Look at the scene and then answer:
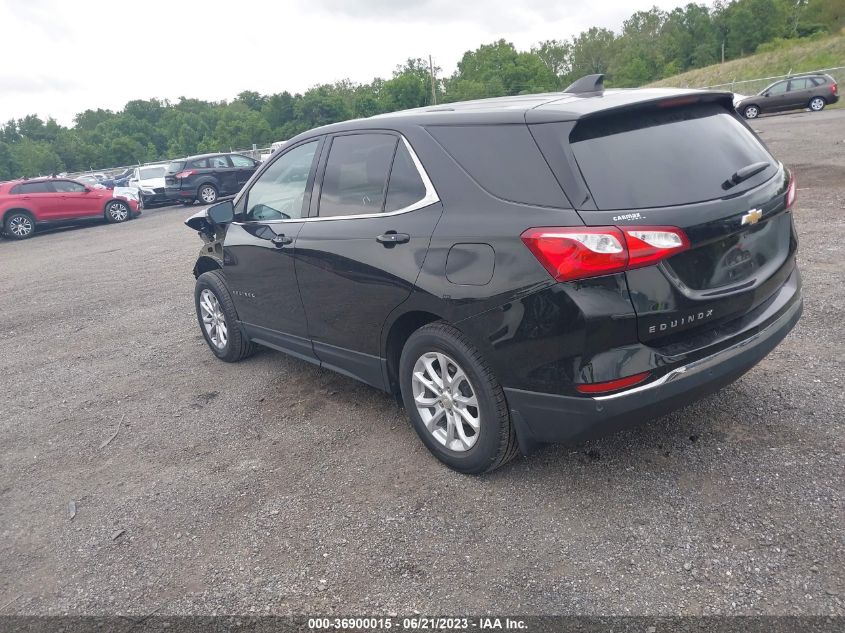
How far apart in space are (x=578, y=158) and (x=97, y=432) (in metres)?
3.74

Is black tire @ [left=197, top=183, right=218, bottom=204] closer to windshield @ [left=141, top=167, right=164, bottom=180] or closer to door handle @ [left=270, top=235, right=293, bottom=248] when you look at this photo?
windshield @ [left=141, top=167, right=164, bottom=180]

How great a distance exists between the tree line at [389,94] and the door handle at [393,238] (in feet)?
203

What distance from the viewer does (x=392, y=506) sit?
337 centimetres

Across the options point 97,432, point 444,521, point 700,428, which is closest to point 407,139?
point 444,521

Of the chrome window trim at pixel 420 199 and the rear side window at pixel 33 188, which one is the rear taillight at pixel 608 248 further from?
the rear side window at pixel 33 188

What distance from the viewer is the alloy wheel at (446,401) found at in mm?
3398

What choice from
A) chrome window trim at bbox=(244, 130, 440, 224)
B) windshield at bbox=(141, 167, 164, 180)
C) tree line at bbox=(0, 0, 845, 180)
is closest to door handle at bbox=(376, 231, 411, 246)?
chrome window trim at bbox=(244, 130, 440, 224)

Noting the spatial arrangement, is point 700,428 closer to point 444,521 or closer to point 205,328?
point 444,521

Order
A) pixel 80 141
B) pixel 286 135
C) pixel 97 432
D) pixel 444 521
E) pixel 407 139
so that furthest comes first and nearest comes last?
pixel 80 141 → pixel 286 135 → pixel 97 432 → pixel 407 139 → pixel 444 521

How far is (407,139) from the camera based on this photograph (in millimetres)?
3686

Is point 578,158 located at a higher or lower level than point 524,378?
higher

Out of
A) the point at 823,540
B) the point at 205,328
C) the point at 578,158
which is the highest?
the point at 578,158

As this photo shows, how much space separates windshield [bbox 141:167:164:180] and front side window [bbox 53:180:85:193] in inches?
205

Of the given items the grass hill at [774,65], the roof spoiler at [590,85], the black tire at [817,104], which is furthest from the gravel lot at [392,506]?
the grass hill at [774,65]
